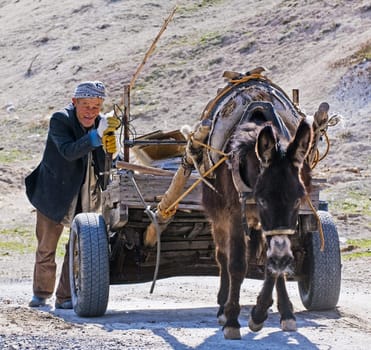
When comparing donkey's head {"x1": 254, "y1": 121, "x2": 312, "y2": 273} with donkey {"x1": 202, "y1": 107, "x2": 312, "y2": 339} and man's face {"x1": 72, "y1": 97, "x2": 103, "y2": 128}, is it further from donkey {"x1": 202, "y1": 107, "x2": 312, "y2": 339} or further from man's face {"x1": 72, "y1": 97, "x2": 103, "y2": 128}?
man's face {"x1": 72, "y1": 97, "x2": 103, "y2": 128}

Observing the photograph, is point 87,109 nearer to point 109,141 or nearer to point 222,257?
point 109,141

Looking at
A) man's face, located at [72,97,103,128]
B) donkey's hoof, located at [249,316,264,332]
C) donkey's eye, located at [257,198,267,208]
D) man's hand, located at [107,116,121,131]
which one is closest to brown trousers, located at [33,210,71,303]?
man's face, located at [72,97,103,128]

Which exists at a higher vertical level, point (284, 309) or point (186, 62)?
point (186, 62)

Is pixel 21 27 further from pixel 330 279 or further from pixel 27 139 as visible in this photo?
pixel 330 279

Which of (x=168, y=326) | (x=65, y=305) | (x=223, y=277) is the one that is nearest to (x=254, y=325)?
(x=168, y=326)

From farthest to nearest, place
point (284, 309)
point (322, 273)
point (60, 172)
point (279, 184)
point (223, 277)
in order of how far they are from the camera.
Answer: point (60, 172) < point (322, 273) < point (223, 277) < point (284, 309) < point (279, 184)

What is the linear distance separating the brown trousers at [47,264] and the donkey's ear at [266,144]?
3377mm

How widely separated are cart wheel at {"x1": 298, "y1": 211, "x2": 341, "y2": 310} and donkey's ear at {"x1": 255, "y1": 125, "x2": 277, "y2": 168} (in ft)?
6.95

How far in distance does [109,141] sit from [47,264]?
5.22 ft

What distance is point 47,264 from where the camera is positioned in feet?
34.1

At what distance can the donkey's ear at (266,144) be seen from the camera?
295 inches

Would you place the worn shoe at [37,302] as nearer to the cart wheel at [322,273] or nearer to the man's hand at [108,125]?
the man's hand at [108,125]

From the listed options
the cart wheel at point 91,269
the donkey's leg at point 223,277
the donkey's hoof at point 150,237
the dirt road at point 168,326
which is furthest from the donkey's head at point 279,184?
the donkey's hoof at point 150,237

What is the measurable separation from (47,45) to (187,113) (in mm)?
13501
